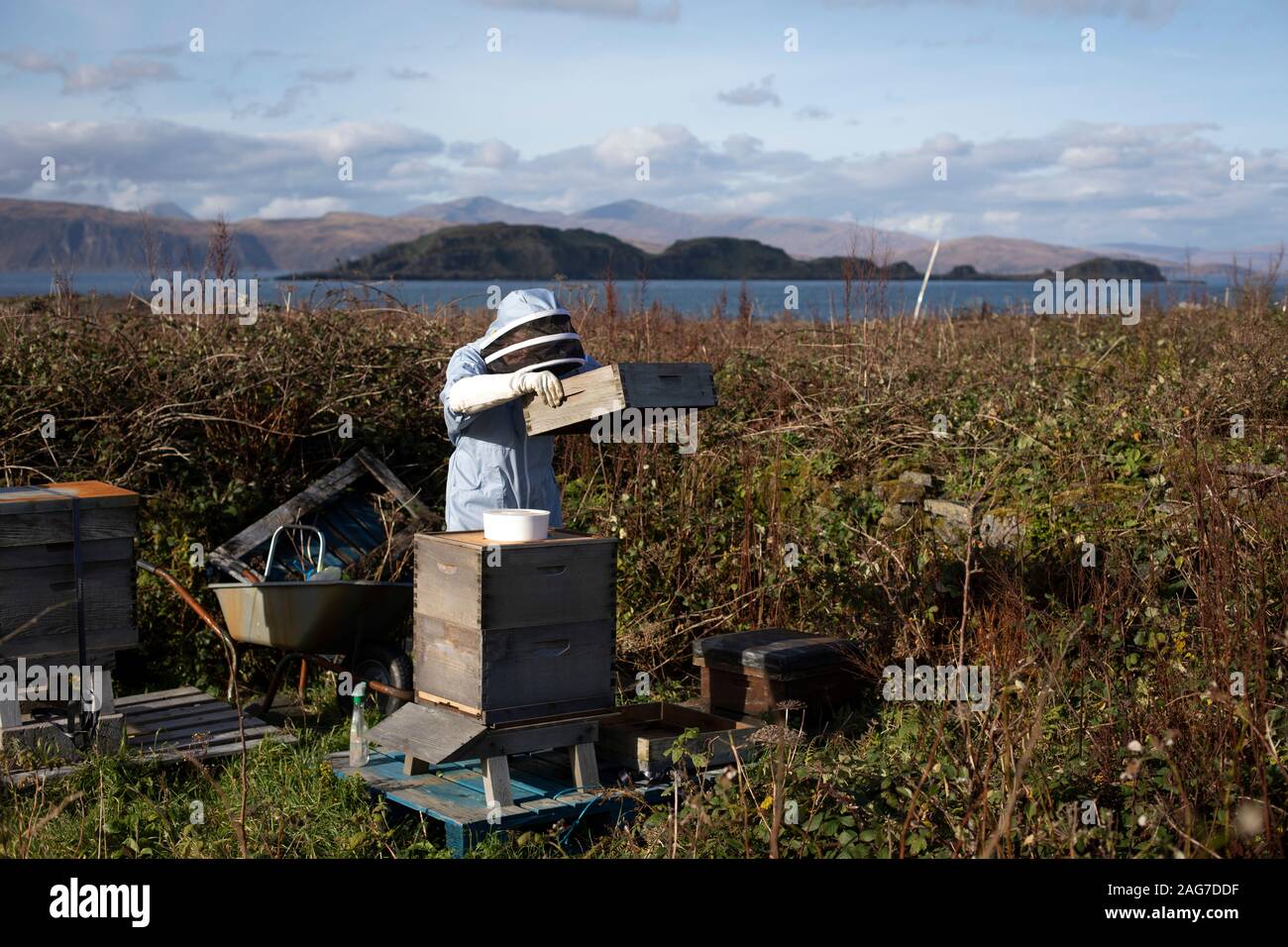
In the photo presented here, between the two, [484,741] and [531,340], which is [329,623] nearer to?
[484,741]

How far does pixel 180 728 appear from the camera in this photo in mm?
6234

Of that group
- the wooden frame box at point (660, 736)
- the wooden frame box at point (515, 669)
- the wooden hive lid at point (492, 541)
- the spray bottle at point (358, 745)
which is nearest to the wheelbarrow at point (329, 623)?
the spray bottle at point (358, 745)

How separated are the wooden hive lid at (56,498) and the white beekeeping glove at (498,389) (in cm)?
158

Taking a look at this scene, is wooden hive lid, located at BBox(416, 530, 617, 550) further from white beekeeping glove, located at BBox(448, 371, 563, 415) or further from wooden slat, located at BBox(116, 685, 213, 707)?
wooden slat, located at BBox(116, 685, 213, 707)

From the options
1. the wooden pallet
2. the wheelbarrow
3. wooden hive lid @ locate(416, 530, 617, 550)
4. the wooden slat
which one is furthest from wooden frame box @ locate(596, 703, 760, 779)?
the wooden slat

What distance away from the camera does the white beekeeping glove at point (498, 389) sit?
499 centimetres

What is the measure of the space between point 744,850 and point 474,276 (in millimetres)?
79689

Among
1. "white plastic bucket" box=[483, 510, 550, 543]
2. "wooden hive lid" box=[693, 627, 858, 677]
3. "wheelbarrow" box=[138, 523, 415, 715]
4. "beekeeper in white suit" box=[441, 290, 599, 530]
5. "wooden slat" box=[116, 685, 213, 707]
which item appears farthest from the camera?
"wooden slat" box=[116, 685, 213, 707]

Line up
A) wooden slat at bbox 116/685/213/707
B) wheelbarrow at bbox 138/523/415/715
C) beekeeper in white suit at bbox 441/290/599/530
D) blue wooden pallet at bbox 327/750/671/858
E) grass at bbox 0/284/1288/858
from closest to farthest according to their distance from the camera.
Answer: grass at bbox 0/284/1288/858 → blue wooden pallet at bbox 327/750/671/858 → beekeeper in white suit at bbox 441/290/599/530 → wheelbarrow at bbox 138/523/415/715 → wooden slat at bbox 116/685/213/707

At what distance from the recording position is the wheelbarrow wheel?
6656mm

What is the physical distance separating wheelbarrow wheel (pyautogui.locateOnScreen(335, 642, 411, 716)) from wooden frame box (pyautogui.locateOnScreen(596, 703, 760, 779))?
143cm
